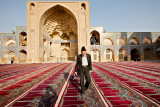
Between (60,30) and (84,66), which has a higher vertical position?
(60,30)

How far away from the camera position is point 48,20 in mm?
14953

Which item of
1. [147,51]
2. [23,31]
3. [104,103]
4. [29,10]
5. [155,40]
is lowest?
[104,103]

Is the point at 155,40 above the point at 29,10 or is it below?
below

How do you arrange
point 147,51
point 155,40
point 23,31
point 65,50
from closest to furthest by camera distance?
point 23,31 < point 155,40 < point 147,51 < point 65,50

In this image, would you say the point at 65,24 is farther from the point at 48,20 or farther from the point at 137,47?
the point at 137,47

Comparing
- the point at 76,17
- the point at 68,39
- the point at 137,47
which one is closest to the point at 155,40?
the point at 137,47

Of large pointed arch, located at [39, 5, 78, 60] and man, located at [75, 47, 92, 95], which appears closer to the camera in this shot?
man, located at [75, 47, 92, 95]

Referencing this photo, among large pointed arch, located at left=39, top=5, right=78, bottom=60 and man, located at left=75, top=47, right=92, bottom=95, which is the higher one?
large pointed arch, located at left=39, top=5, right=78, bottom=60

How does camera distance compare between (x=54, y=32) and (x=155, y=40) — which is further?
(x=54, y=32)

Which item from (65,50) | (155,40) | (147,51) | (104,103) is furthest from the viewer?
(65,50)

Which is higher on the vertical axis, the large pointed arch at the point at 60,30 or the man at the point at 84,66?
the large pointed arch at the point at 60,30

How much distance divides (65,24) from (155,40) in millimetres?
18570

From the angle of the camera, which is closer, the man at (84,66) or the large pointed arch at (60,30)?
the man at (84,66)

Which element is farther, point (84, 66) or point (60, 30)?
point (60, 30)
